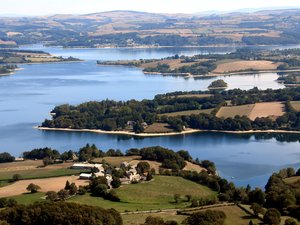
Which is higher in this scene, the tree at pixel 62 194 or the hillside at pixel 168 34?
the hillside at pixel 168 34

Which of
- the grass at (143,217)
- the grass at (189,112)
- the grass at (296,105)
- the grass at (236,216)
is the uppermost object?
the grass at (236,216)

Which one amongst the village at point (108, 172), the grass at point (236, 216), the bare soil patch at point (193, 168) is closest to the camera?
the grass at point (236, 216)

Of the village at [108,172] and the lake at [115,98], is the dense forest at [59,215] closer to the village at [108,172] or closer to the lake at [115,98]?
the village at [108,172]

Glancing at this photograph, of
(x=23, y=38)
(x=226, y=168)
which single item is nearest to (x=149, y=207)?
(x=226, y=168)

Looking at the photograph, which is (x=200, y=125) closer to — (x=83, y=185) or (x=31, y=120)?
(x=31, y=120)

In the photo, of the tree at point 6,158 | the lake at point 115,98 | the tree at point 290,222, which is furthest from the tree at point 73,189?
the tree at point 6,158

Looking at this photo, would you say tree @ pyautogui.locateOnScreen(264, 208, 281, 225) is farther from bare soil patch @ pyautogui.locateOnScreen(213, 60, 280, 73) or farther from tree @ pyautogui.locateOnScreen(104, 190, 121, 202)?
bare soil patch @ pyautogui.locateOnScreen(213, 60, 280, 73)

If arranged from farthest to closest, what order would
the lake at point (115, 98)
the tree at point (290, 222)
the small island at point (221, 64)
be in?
the small island at point (221, 64), the lake at point (115, 98), the tree at point (290, 222)

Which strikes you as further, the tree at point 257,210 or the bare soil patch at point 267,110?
the bare soil patch at point 267,110
